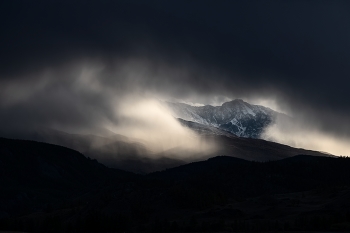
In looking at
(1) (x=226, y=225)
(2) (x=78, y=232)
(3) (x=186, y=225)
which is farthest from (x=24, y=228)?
(1) (x=226, y=225)

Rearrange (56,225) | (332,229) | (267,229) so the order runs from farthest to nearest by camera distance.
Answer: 1. (56,225)
2. (267,229)
3. (332,229)

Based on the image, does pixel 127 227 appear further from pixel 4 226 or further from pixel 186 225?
pixel 4 226

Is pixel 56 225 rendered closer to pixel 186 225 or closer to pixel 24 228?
pixel 24 228

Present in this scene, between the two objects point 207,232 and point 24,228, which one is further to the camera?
point 24,228

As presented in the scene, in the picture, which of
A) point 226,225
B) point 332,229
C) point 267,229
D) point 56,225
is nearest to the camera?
point 332,229

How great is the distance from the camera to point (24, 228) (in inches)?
7726

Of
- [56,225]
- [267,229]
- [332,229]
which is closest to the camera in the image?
[332,229]

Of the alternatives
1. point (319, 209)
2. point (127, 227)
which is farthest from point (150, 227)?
point (319, 209)

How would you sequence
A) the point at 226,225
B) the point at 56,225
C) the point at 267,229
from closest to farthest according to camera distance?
the point at 267,229, the point at 226,225, the point at 56,225

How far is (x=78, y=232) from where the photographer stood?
→ 602 feet

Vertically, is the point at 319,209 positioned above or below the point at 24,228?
above

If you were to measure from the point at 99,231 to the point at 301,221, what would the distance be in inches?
2568

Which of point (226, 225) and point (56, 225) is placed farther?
point (56, 225)

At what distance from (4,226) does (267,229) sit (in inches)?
3663
